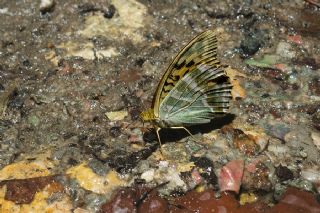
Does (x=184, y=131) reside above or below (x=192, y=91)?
below

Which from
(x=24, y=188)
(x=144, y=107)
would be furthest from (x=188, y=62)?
(x=24, y=188)

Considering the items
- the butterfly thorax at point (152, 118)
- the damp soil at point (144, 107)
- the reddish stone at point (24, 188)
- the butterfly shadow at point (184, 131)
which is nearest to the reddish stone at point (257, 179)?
the damp soil at point (144, 107)

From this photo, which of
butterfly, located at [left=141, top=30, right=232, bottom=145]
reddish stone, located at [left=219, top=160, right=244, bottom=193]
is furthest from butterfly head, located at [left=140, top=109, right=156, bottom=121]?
reddish stone, located at [left=219, top=160, right=244, bottom=193]

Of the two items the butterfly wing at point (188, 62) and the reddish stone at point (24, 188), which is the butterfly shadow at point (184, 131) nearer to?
the butterfly wing at point (188, 62)

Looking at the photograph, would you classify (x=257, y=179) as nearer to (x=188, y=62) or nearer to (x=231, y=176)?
(x=231, y=176)

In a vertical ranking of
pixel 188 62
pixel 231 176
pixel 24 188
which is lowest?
pixel 24 188

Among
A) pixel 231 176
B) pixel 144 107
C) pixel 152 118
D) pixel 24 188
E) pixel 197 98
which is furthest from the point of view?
pixel 144 107

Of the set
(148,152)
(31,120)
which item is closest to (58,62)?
(31,120)
